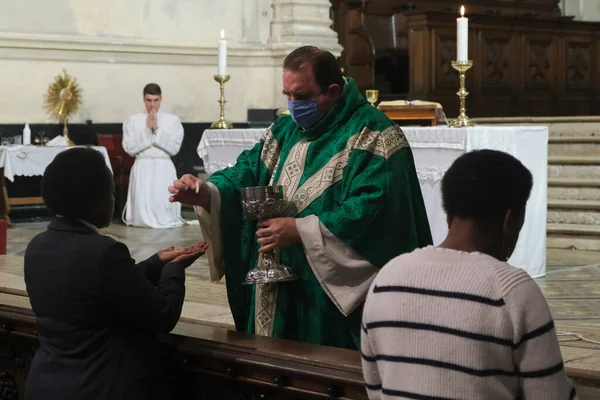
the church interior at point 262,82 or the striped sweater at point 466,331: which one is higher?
the church interior at point 262,82

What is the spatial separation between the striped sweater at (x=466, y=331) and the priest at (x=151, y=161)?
9348 millimetres

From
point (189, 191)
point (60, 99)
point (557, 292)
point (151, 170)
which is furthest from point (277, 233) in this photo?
point (60, 99)

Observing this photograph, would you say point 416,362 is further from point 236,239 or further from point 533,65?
point 533,65

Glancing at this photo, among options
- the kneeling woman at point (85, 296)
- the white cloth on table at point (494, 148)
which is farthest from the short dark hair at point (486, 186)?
the white cloth on table at point (494, 148)

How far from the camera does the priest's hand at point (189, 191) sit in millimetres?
3223

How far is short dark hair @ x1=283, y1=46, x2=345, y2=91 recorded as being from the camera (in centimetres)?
318

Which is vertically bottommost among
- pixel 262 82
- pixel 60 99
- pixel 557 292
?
pixel 557 292

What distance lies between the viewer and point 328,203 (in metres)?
3.32

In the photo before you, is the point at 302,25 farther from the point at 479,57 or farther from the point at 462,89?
the point at 462,89

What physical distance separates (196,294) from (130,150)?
17.2 ft

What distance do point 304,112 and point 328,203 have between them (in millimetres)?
315

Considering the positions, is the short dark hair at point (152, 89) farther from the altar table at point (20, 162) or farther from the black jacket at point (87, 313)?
the black jacket at point (87, 313)

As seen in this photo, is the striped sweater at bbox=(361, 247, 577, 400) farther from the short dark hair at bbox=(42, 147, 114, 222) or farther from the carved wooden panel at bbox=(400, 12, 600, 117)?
the carved wooden panel at bbox=(400, 12, 600, 117)

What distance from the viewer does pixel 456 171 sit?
187cm
